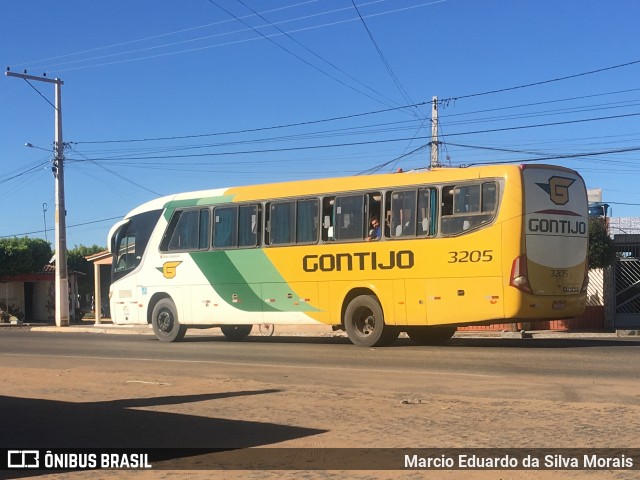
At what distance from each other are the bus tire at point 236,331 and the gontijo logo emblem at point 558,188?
9873 mm

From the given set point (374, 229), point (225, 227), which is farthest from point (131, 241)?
point (374, 229)

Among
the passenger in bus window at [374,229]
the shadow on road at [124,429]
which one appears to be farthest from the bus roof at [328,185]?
the shadow on road at [124,429]

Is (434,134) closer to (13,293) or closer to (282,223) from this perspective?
(282,223)

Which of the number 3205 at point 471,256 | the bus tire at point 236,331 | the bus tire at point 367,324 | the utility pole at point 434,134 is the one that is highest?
the utility pole at point 434,134

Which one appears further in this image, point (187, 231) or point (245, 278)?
point (187, 231)

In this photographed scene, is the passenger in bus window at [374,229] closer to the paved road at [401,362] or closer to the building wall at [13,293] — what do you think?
the paved road at [401,362]

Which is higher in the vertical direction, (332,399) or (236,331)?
(332,399)

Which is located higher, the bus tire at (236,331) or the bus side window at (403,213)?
the bus side window at (403,213)

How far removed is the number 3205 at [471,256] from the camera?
17142 mm

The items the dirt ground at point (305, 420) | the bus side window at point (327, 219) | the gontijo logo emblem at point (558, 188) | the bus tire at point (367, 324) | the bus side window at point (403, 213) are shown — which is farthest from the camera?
the bus side window at point (327, 219)

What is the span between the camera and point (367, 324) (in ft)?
63.7

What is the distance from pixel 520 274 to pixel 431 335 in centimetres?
399

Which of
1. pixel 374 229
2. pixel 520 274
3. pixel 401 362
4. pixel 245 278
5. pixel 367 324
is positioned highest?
pixel 374 229

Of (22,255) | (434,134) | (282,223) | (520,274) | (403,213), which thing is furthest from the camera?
(22,255)
